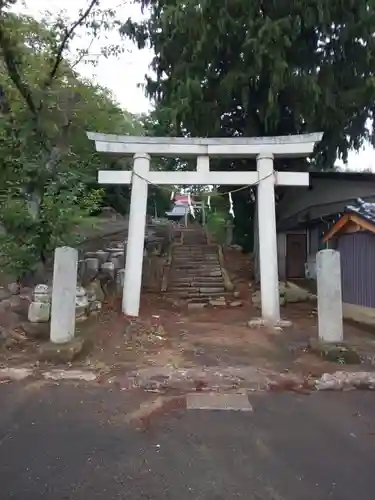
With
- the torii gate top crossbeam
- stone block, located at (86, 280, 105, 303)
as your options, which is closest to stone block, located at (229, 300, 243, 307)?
stone block, located at (86, 280, 105, 303)

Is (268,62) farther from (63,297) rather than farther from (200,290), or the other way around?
(63,297)

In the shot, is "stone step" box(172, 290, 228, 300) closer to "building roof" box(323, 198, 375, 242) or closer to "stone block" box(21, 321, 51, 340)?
"building roof" box(323, 198, 375, 242)

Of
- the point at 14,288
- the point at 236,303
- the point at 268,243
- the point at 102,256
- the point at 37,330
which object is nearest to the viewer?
the point at 37,330

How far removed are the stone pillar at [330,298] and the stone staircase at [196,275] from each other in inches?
258

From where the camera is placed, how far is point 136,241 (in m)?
10.6

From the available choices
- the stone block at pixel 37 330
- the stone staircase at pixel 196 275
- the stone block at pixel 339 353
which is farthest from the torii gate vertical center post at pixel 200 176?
the stone staircase at pixel 196 275

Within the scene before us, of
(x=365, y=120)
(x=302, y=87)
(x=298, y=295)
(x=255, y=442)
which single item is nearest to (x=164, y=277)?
(x=298, y=295)

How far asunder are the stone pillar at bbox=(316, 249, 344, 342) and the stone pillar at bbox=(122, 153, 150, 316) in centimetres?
461

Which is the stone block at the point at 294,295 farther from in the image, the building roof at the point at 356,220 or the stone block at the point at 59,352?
the stone block at the point at 59,352

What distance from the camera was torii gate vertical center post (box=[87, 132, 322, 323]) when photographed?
1053 cm

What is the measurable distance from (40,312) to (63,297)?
4.69ft

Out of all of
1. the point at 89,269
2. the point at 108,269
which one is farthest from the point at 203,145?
the point at 108,269

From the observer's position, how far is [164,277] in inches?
611

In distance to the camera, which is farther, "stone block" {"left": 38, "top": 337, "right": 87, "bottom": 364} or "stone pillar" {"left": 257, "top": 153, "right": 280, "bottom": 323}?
"stone pillar" {"left": 257, "top": 153, "right": 280, "bottom": 323}
